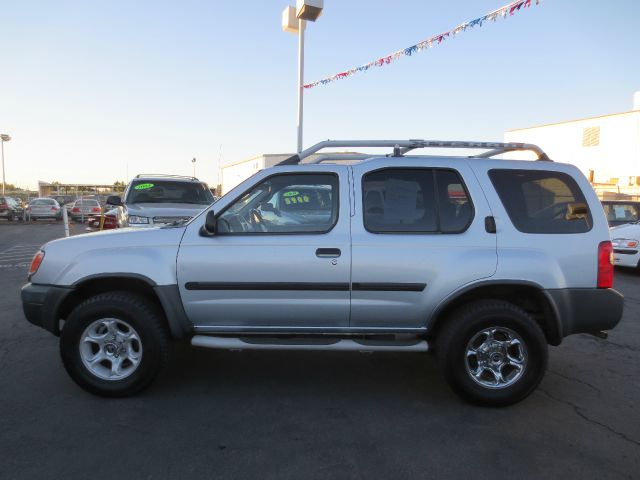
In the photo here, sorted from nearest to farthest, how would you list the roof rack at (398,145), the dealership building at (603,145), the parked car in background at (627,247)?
the roof rack at (398,145) → the parked car in background at (627,247) → the dealership building at (603,145)

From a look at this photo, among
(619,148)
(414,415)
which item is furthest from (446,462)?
(619,148)

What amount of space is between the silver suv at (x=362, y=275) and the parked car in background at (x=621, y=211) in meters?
A: 10.3

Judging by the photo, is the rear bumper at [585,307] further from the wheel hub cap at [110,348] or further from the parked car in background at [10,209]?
the parked car in background at [10,209]

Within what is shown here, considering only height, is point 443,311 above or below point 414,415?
above

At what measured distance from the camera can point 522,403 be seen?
12.5ft

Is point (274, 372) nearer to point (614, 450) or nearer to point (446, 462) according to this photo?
point (446, 462)

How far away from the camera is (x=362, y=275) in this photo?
3645 millimetres

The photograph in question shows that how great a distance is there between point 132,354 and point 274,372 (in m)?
1.22

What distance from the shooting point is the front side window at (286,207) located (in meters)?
3.77

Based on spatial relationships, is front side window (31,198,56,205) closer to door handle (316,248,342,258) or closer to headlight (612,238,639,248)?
headlight (612,238,639,248)

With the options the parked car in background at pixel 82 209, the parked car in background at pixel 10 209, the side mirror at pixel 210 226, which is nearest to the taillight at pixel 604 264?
the side mirror at pixel 210 226

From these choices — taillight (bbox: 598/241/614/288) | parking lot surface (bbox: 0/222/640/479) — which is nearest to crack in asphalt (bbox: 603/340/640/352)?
parking lot surface (bbox: 0/222/640/479)

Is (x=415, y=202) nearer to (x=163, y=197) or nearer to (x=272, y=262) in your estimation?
(x=272, y=262)

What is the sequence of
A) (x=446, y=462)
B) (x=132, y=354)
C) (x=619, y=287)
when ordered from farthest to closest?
(x=619, y=287) < (x=132, y=354) < (x=446, y=462)
